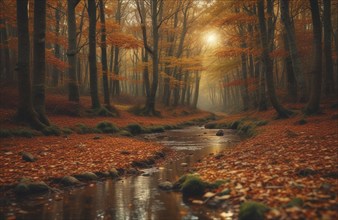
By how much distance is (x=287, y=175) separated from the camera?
5.53 meters

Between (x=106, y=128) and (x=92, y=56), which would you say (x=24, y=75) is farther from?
(x=92, y=56)

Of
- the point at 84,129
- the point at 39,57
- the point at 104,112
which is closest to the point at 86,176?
the point at 84,129

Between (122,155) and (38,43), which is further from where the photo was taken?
(38,43)

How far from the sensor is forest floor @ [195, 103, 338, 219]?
3.96 metres

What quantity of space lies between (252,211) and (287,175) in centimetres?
203

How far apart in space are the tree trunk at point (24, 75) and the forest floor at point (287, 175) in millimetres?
7874

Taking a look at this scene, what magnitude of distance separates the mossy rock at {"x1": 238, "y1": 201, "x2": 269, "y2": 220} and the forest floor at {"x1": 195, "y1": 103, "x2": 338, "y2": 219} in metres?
0.09

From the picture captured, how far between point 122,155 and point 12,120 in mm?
5710

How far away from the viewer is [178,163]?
28.5 feet

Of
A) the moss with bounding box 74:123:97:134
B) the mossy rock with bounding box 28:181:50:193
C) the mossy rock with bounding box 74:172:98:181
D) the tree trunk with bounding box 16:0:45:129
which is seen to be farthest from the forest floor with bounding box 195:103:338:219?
the moss with bounding box 74:123:97:134

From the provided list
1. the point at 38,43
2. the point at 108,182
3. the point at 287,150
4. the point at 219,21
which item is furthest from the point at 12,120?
the point at 219,21

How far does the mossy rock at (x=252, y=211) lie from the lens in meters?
3.80

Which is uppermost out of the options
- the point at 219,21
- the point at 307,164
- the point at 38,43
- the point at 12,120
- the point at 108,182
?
the point at 219,21

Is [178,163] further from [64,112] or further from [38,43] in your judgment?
[64,112]
